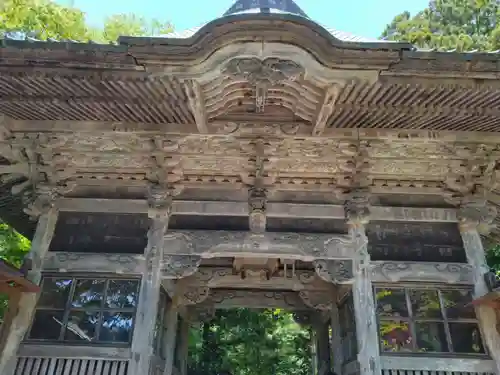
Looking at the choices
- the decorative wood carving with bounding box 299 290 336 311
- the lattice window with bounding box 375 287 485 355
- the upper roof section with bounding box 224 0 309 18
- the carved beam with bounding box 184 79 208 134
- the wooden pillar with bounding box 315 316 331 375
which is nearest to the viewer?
the carved beam with bounding box 184 79 208 134

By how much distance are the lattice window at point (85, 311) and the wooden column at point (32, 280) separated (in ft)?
0.38

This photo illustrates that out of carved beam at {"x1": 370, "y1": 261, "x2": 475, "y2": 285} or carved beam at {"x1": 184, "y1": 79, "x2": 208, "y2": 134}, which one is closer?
carved beam at {"x1": 184, "y1": 79, "x2": 208, "y2": 134}

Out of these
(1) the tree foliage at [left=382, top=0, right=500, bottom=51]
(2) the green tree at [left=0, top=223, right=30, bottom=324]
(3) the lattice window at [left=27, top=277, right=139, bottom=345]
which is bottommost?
(3) the lattice window at [left=27, top=277, right=139, bottom=345]

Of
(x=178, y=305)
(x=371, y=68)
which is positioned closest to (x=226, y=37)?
(x=371, y=68)

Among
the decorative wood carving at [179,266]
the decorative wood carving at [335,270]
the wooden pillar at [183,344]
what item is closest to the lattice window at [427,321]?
the decorative wood carving at [335,270]

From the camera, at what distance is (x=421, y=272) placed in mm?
5750

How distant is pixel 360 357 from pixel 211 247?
246cm

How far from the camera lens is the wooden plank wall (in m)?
5.18

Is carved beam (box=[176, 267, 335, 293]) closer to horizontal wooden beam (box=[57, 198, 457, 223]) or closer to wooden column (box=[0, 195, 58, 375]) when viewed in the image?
horizontal wooden beam (box=[57, 198, 457, 223])

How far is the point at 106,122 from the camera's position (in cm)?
564

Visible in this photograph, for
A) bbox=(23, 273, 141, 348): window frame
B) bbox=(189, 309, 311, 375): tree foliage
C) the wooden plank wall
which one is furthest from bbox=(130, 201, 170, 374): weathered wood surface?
bbox=(189, 309, 311, 375): tree foliage

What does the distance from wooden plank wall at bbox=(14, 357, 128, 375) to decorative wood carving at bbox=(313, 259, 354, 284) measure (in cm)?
287

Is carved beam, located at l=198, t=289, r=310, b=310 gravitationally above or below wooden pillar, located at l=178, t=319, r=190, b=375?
above

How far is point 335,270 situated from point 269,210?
1.28 m
